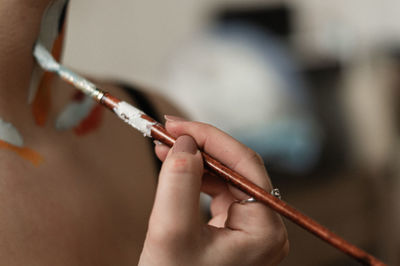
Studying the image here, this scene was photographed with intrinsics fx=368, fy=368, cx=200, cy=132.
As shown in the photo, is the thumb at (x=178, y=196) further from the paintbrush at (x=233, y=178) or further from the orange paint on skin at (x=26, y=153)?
the orange paint on skin at (x=26, y=153)

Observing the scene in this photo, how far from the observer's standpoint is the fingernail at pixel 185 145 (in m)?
0.34

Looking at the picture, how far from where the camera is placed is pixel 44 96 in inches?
18.8

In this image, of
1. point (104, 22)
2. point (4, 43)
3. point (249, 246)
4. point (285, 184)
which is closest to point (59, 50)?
point (4, 43)

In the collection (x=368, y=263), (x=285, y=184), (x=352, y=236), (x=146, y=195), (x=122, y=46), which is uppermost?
(x=368, y=263)

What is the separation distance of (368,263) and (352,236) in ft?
4.26

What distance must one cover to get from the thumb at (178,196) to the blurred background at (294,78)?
1.07 m

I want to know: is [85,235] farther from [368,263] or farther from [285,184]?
[285,184]

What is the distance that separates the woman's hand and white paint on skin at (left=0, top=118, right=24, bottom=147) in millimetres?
172

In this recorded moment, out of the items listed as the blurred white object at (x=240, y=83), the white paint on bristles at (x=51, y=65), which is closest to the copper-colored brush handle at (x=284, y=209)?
the white paint on bristles at (x=51, y=65)

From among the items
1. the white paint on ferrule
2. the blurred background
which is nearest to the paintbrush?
the white paint on ferrule

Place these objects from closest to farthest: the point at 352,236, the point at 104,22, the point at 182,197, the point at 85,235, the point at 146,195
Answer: the point at 182,197 → the point at 85,235 → the point at 146,195 → the point at 352,236 → the point at 104,22

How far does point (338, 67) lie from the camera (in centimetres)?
204

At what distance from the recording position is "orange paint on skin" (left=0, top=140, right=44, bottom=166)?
42 cm

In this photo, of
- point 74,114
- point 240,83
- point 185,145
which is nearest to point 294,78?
point 240,83
